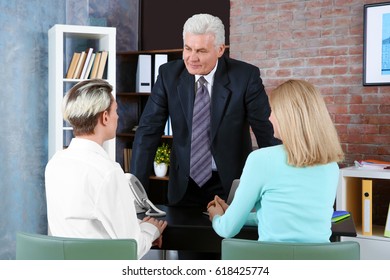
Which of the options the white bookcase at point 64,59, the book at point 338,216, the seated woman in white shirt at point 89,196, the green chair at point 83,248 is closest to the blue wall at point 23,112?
the white bookcase at point 64,59

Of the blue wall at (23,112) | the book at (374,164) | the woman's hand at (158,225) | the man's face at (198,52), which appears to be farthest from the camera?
the blue wall at (23,112)

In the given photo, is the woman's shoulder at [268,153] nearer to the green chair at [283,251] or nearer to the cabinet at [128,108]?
the green chair at [283,251]

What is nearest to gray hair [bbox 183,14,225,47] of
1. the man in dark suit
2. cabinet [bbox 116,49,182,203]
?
the man in dark suit

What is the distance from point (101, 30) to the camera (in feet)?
15.6

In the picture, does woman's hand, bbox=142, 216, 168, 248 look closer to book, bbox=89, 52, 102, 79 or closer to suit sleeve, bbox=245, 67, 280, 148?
suit sleeve, bbox=245, 67, 280, 148

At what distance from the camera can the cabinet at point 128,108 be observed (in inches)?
219

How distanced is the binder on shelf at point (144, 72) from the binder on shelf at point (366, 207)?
8.10 ft

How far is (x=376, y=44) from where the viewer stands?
407 cm

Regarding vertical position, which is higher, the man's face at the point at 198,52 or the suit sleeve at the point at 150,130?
the man's face at the point at 198,52

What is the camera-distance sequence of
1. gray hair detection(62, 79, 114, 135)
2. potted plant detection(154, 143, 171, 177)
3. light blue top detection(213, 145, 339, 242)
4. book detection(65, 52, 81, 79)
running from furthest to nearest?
potted plant detection(154, 143, 171, 177) < book detection(65, 52, 81, 79) < gray hair detection(62, 79, 114, 135) < light blue top detection(213, 145, 339, 242)

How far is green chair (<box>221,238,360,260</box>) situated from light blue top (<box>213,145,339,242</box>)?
257 mm

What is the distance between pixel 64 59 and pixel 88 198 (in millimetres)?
3387

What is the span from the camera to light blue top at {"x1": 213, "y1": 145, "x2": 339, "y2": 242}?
1.69 metres

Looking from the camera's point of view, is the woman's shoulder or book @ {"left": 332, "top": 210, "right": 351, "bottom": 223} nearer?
the woman's shoulder
